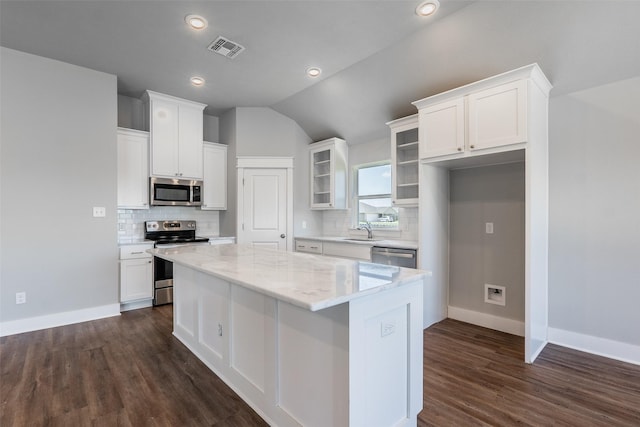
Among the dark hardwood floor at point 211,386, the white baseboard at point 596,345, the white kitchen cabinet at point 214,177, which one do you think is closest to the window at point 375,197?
the dark hardwood floor at point 211,386

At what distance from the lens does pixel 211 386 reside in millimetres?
2174

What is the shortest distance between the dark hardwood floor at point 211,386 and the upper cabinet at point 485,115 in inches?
71.8

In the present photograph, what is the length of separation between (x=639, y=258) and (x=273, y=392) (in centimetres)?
305

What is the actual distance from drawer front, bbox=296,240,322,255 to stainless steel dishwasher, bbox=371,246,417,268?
40.2 inches

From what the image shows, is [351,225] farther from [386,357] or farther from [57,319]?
[57,319]

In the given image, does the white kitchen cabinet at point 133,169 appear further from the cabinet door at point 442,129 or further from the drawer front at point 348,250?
the cabinet door at point 442,129

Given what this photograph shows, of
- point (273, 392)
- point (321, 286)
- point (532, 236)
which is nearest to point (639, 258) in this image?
point (532, 236)

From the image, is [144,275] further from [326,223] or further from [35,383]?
[326,223]

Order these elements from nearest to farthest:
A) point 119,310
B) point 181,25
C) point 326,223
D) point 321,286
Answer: point 321,286 < point 181,25 < point 119,310 < point 326,223

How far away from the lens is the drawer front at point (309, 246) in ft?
14.7

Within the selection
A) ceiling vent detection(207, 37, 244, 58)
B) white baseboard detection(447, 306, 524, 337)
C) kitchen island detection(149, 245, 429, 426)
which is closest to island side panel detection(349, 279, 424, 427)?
kitchen island detection(149, 245, 429, 426)

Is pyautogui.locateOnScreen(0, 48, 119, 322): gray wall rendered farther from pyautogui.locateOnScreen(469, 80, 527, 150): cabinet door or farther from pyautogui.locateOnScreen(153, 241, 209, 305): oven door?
pyautogui.locateOnScreen(469, 80, 527, 150): cabinet door

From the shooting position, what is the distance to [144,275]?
3.97 meters

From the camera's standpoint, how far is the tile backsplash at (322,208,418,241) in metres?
4.07
